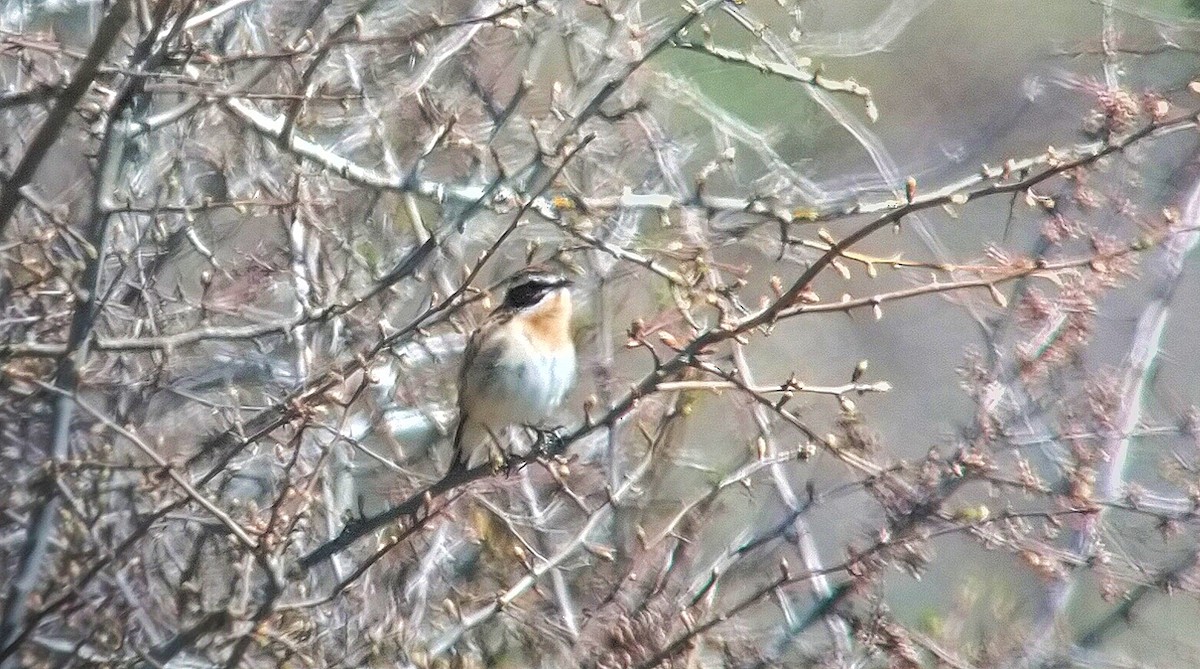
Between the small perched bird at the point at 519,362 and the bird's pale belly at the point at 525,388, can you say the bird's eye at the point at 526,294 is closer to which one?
the small perched bird at the point at 519,362

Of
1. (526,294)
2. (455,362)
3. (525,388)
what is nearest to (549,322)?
(526,294)

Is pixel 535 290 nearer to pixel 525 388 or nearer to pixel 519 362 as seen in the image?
pixel 519 362

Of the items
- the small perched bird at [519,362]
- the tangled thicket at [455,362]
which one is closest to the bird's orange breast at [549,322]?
the small perched bird at [519,362]

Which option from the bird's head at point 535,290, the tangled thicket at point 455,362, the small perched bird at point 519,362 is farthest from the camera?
the small perched bird at point 519,362

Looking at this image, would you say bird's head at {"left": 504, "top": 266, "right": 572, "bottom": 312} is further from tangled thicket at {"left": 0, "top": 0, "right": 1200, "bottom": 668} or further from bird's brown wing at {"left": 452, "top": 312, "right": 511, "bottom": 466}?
tangled thicket at {"left": 0, "top": 0, "right": 1200, "bottom": 668}

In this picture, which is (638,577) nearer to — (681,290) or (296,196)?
(681,290)

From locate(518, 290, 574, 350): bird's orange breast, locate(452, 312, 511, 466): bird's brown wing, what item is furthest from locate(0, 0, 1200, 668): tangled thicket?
locate(518, 290, 574, 350): bird's orange breast
